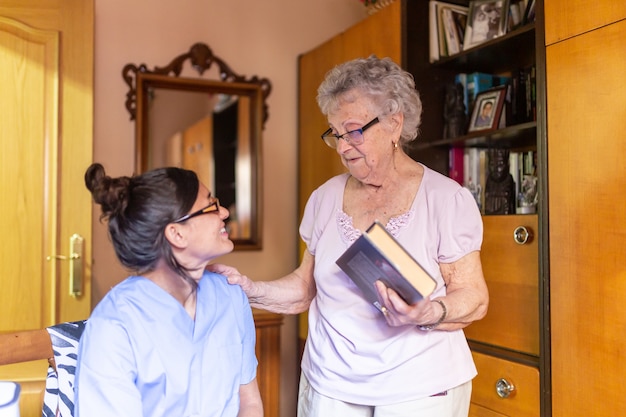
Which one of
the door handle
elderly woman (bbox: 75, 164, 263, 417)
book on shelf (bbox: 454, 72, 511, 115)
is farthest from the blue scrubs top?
book on shelf (bbox: 454, 72, 511, 115)

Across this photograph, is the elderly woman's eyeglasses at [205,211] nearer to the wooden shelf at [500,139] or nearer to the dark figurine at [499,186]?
the wooden shelf at [500,139]

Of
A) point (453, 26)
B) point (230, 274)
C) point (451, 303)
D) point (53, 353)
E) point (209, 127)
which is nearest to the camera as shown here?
point (53, 353)

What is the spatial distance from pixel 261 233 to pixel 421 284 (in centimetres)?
205

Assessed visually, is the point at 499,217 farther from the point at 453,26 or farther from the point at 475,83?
the point at 453,26

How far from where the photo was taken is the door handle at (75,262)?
2.72 m

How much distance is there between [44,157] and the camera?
2.72 m

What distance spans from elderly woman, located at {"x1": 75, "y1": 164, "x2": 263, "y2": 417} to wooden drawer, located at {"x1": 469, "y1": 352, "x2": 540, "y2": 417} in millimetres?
1030

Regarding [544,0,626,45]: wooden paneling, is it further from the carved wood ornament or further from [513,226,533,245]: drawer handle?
the carved wood ornament

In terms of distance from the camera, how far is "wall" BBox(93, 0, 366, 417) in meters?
3.12

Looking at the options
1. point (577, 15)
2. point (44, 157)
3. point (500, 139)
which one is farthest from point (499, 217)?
point (44, 157)

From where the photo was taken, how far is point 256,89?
3.39m

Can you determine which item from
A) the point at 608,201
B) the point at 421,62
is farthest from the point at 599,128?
the point at 421,62

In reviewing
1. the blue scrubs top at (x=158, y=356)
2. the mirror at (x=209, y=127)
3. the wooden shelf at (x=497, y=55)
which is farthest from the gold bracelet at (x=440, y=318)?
the mirror at (x=209, y=127)

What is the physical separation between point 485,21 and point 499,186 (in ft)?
2.21
